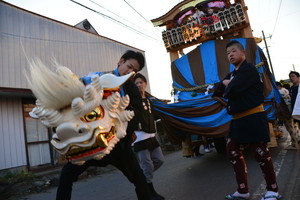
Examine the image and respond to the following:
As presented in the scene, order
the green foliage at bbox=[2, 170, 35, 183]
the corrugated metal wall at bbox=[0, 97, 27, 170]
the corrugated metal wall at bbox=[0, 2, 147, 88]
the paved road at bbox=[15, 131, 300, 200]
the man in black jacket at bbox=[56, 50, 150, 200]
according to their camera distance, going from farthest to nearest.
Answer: the corrugated metal wall at bbox=[0, 2, 147, 88] < the corrugated metal wall at bbox=[0, 97, 27, 170] < the green foliage at bbox=[2, 170, 35, 183] < the paved road at bbox=[15, 131, 300, 200] < the man in black jacket at bbox=[56, 50, 150, 200]

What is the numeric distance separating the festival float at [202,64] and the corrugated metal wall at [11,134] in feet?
16.3

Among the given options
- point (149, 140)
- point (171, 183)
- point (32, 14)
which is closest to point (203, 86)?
point (171, 183)

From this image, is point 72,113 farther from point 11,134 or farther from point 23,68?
point 11,134

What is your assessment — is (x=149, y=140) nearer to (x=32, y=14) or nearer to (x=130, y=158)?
A: (x=130, y=158)

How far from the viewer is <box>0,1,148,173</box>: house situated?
22.4 feet

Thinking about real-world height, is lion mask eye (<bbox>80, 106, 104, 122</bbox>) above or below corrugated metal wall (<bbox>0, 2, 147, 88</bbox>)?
below

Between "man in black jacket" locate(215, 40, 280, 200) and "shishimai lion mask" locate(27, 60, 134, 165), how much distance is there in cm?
137

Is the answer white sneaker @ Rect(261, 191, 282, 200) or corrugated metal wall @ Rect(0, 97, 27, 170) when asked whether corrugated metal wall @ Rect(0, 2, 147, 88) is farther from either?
white sneaker @ Rect(261, 191, 282, 200)

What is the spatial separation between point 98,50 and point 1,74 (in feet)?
13.6

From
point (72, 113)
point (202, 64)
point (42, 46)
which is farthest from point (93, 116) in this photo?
point (42, 46)

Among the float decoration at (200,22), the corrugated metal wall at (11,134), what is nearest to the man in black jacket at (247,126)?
the float decoration at (200,22)

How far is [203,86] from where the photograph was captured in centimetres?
537

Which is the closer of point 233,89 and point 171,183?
point 233,89

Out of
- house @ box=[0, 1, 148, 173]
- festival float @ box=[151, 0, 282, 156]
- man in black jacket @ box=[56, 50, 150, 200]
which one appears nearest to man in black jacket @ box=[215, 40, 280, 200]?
man in black jacket @ box=[56, 50, 150, 200]
